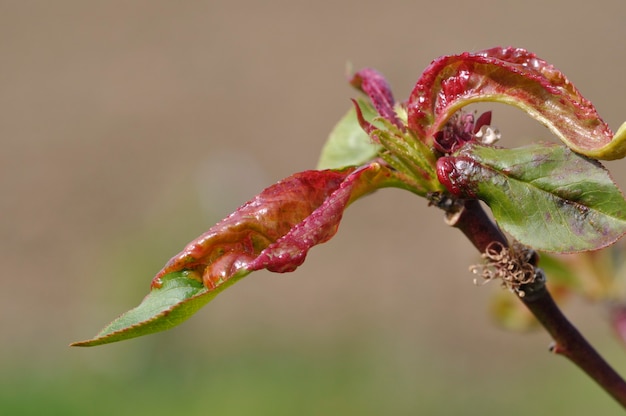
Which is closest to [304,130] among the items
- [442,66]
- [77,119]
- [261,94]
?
[261,94]

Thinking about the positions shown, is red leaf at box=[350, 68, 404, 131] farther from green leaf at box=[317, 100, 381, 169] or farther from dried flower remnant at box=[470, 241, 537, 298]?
dried flower remnant at box=[470, 241, 537, 298]

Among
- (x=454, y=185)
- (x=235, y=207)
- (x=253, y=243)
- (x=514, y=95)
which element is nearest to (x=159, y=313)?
(x=253, y=243)

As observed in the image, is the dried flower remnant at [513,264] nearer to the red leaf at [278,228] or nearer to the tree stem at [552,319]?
the tree stem at [552,319]

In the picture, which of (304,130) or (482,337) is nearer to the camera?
(482,337)

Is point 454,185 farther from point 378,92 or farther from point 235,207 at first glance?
point 235,207

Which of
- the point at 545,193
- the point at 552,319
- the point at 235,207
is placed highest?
the point at 235,207

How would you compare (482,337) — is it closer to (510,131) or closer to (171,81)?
(510,131)
